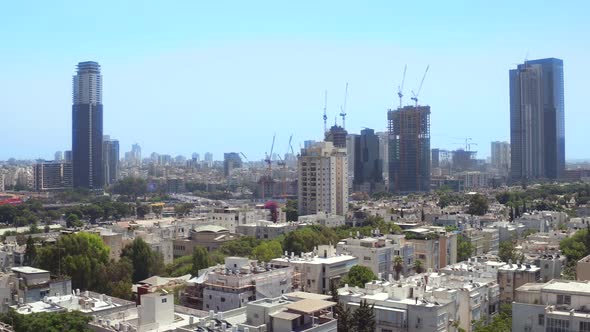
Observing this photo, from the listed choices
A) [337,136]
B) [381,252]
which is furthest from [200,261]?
[337,136]

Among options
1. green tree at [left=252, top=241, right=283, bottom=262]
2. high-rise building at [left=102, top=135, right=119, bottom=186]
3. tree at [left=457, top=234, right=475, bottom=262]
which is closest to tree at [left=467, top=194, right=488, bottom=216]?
tree at [left=457, top=234, right=475, bottom=262]

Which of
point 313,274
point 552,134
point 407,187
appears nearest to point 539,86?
point 552,134

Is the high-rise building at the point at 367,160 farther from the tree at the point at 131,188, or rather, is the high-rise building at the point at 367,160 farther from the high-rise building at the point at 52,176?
the high-rise building at the point at 52,176

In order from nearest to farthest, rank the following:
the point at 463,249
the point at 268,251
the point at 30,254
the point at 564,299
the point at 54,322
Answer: the point at 564,299 → the point at 54,322 → the point at 30,254 → the point at 268,251 → the point at 463,249

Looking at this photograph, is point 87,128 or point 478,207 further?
point 87,128

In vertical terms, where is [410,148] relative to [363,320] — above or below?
above

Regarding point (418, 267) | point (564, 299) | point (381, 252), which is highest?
point (564, 299)

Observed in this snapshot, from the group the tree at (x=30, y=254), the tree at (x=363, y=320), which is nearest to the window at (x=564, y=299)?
the tree at (x=363, y=320)

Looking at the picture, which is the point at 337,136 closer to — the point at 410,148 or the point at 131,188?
the point at 410,148
